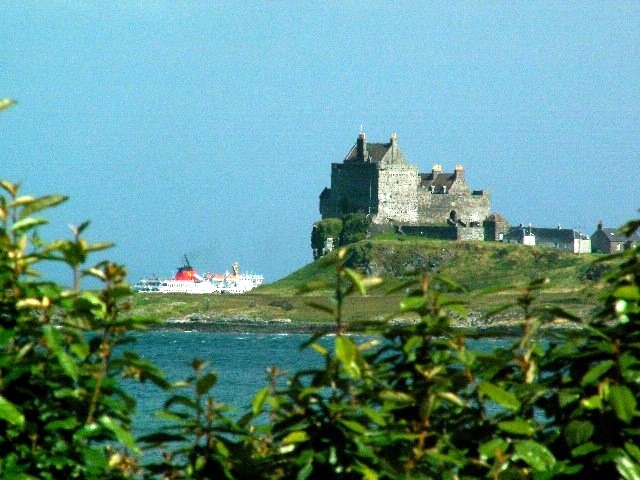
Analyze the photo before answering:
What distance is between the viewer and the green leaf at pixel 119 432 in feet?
12.7

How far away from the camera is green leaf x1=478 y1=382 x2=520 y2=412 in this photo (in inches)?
154

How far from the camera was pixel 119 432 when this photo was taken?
152 inches

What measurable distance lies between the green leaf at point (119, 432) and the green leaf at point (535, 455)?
1086 mm

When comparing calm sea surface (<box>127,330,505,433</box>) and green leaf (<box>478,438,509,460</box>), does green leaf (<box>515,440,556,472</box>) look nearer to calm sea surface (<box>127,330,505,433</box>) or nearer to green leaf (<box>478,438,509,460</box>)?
green leaf (<box>478,438,509,460</box>)

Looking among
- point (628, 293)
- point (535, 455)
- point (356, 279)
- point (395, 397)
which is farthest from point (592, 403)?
point (356, 279)

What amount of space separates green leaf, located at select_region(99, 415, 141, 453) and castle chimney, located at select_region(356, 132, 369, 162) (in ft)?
351

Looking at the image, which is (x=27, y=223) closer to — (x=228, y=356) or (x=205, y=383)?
(x=205, y=383)

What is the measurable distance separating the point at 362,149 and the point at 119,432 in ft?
358

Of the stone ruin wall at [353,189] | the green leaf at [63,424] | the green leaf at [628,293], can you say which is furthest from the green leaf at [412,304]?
the stone ruin wall at [353,189]

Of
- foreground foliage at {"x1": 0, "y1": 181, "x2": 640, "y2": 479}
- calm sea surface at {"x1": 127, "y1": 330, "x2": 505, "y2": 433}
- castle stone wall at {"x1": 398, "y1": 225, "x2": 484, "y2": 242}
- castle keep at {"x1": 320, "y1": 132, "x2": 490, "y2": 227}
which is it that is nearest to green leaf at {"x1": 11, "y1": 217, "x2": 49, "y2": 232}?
foreground foliage at {"x1": 0, "y1": 181, "x2": 640, "y2": 479}

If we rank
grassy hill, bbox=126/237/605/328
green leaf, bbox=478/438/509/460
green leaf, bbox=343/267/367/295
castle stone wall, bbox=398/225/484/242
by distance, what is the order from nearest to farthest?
green leaf, bbox=343/267/367/295 → green leaf, bbox=478/438/509/460 → grassy hill, bbox=126/237/605/328 → castle stone wall, bbox=398/225/484/242

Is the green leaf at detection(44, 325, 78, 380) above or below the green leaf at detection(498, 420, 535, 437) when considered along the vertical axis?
above

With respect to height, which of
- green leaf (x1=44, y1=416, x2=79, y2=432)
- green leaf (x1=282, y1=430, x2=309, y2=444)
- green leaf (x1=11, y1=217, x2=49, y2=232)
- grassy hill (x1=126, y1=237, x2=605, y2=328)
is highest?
grassy hill (x1=126, y1=237, x2=605, y2=328)

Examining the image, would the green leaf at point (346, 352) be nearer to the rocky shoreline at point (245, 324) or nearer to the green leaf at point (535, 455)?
the green leaf at point (535, 455)
